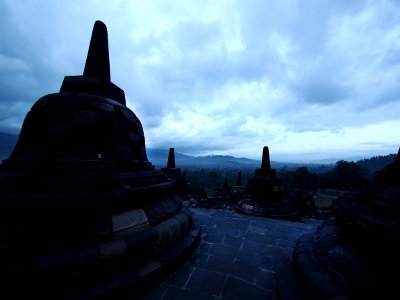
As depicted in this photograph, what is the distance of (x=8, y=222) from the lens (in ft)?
8.86

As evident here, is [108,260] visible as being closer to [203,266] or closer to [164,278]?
[164,278]

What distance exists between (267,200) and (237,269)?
601cm

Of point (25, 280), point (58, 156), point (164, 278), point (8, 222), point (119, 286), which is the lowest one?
point (164, 278)

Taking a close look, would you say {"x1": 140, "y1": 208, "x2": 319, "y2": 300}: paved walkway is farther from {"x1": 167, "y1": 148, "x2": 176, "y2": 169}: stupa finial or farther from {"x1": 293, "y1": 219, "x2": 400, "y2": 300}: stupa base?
{"x1": 167, "y1": 148, "x2": 176, "y2": 169}: stupa finial

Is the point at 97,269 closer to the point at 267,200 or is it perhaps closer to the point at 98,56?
the point at 98,56

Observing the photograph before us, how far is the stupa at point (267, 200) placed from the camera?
842 cm

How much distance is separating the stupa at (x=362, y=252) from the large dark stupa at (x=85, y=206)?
212cm

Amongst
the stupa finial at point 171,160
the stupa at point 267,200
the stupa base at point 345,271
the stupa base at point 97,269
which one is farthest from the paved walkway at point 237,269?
the stupa finial at point 171,160

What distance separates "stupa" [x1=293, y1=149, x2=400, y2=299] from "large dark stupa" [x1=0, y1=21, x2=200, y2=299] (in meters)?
2.12

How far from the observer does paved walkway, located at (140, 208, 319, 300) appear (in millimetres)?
2795

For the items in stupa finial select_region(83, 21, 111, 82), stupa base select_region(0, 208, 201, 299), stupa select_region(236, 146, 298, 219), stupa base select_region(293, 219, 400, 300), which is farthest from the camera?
stupa select_region(236, 146, 298, 219)

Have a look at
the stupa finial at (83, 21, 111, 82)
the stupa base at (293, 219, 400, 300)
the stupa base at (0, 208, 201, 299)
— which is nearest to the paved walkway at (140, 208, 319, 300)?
the stupa base at (0, 208, 201, 299)

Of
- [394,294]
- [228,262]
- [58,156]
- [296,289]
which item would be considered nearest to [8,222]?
[58,156]

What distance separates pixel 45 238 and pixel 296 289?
11.4 feet
